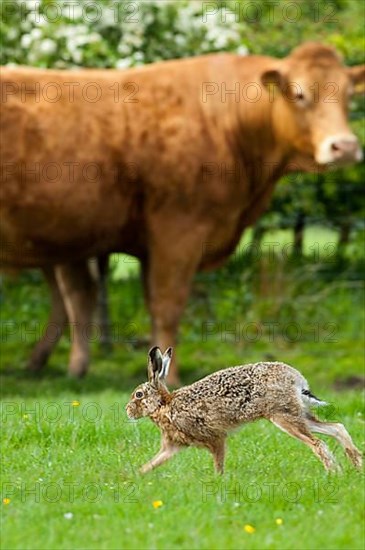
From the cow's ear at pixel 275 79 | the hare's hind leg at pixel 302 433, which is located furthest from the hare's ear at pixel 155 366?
the cow's ear at pixel 275 79

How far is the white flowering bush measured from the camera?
1320 cm

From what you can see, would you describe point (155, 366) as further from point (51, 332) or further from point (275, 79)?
point (51, 332)

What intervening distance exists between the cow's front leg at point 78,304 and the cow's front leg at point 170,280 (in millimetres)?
670

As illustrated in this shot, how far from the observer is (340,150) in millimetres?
10859

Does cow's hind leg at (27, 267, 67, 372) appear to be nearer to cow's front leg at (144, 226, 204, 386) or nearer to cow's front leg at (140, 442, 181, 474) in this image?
cow's front leg at (144, 226, 204, 386)

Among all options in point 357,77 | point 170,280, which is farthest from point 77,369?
point 357,77

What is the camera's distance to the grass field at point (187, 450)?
17.3ft

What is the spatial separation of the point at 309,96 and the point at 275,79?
346mm

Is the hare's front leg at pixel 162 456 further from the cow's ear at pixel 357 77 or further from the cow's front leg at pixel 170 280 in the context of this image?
the cow's ear at pixel 357 77

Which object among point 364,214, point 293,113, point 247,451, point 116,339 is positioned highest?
point 293,113

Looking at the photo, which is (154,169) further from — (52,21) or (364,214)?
(364,214)

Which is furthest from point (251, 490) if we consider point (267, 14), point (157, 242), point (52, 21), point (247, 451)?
point (267, 14)

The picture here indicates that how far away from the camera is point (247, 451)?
709 centimetres

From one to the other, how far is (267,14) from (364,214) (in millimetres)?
2488
